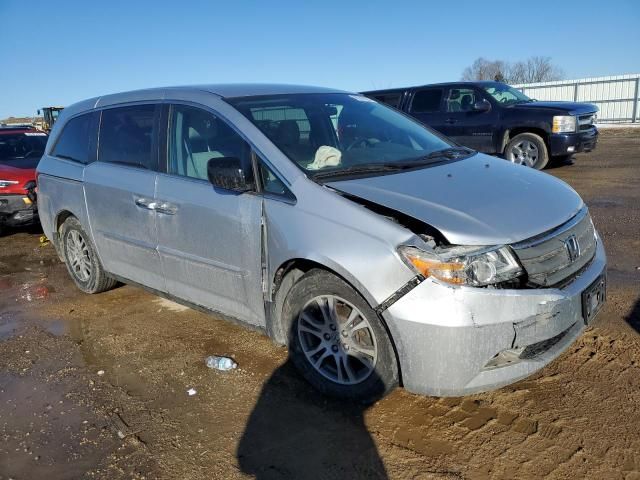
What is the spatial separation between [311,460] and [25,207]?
6845 millimetres

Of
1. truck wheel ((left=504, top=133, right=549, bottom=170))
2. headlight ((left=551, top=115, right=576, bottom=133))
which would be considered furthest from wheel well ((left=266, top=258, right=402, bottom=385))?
headlight ((left=551, top=115, right=576, bottom=133))

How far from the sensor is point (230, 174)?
318 centimetres

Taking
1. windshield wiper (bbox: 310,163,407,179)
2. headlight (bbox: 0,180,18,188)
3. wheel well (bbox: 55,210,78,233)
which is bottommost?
wheel well (bbox: 55,210,78,233)

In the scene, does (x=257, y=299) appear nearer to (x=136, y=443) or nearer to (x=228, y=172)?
(x=228, y=172)

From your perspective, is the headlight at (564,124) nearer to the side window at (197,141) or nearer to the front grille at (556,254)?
the front grille at (556,254)

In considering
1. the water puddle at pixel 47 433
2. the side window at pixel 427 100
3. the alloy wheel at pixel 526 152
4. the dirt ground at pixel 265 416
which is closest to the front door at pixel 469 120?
the side window at pixel 427 100

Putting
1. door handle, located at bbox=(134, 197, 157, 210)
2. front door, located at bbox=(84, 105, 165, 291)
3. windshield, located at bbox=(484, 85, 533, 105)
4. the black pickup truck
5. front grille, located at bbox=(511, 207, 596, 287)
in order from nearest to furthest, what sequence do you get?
1. front grille, located at bbox=(511, 207, 596, 287)
2. door handle, located at bbox=(134, 197, 157, 210)
3. front door, located at bbox=(84, 105, 165, 291)
4. the black pickup truck
5. windshield, located at bbox=(484, 85, 533, 105)

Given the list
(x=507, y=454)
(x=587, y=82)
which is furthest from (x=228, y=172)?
(x=587, y=82)

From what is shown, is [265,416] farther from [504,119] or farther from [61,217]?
[504,119]

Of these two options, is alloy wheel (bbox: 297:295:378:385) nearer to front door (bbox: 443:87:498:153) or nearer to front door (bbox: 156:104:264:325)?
front door (bbox: 156:104:264:325)

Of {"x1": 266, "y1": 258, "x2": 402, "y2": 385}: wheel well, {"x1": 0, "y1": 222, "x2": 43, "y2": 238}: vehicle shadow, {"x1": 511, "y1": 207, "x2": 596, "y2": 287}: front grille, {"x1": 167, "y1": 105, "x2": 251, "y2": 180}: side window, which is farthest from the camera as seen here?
{"x1": 0, "y1": 222, "x2": 43, "y2": 238}: vehicle shadow

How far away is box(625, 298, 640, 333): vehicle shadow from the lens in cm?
371

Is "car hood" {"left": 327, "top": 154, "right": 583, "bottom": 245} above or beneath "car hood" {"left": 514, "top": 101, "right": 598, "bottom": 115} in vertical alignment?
beneath

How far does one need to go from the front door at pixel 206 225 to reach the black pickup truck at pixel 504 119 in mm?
7551
